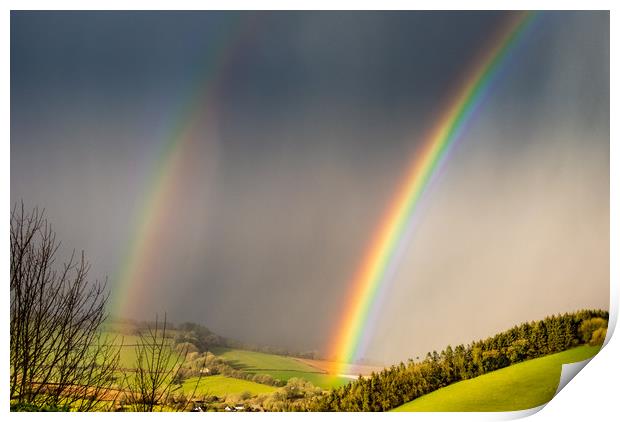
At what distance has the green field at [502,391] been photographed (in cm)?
619

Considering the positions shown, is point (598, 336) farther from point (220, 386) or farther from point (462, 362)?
point (220, 386)

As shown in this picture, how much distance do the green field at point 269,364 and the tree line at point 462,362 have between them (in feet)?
0.78

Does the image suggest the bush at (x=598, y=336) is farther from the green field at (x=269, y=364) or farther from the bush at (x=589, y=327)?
the green field at (x=269, y=364)

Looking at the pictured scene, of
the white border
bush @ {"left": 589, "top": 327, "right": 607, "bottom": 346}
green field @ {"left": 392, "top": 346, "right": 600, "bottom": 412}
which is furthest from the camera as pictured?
bush @ {"left": 589, "top": 327, "right": 607, "bottom": 346}

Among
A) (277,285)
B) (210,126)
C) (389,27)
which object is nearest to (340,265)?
(277,285)

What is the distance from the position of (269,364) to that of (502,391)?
1797 mm

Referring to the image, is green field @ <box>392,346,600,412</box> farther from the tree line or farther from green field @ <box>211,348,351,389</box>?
green field @ <box>211,348,351,389</box>

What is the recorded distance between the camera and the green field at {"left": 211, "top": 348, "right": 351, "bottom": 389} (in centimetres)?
610

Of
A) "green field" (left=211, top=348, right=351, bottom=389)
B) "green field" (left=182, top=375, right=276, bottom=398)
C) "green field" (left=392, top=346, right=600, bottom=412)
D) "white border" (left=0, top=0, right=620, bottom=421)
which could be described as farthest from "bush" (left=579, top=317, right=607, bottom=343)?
"green field" (left=182, top=375, right=276, bottom=398)

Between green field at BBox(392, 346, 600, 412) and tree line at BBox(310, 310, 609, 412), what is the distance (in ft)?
0.18

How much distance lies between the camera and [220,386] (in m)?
6.11
